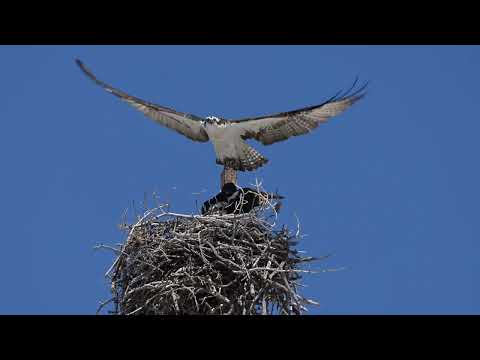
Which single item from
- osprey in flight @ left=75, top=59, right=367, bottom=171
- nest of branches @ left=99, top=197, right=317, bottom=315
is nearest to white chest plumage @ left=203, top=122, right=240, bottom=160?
osprey in flight @ left=75, top=59, right=367, bottom=171

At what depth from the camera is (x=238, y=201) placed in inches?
494

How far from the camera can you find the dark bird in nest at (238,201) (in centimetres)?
1220

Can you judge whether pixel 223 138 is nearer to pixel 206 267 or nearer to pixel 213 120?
pixel 213 120

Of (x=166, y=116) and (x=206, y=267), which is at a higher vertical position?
(x=166, y=116)

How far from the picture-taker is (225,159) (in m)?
14.0

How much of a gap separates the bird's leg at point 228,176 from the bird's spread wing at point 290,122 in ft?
1.41

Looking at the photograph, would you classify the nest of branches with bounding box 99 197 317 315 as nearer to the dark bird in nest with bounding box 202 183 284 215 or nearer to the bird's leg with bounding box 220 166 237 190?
the dark bird in nest with bounding box 202 183 284 215

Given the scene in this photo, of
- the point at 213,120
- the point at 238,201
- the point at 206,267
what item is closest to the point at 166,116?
the point at 213,120

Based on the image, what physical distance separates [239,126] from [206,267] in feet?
9.56

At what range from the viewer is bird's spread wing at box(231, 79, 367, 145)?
43.3ft

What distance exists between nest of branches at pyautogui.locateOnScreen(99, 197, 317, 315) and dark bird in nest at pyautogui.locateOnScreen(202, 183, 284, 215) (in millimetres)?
483

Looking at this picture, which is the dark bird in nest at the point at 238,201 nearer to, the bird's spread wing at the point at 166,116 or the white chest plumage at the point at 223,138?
the white chest plumage at the point at 223,138

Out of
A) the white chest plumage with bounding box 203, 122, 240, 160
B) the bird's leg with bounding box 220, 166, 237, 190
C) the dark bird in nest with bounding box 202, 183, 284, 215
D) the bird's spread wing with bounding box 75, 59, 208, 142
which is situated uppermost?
the bird's spread wing with bounding box 75, 59, 208, 142
